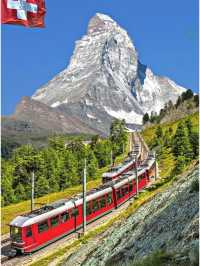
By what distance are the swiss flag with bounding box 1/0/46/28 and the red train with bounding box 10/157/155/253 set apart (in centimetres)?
2112

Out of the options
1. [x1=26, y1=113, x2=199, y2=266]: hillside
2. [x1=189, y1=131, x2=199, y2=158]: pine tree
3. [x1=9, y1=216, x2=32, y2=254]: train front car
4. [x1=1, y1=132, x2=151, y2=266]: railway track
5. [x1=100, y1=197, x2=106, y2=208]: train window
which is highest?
[x1=189, y1=131, x2=199, y2=158]: pine tree

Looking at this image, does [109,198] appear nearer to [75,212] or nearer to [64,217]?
[75,212]

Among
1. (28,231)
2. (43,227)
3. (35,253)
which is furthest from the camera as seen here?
(43,227)

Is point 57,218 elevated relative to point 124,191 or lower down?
lower down

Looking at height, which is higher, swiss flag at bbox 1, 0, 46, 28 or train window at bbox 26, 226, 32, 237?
swiss flag at bbox 1, 0, 46, 28

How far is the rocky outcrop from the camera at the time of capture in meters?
14.2

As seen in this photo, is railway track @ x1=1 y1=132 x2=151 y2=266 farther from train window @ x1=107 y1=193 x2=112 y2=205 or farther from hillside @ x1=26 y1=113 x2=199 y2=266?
hillside @ x1=26 y1=113 x2=199 y2=266

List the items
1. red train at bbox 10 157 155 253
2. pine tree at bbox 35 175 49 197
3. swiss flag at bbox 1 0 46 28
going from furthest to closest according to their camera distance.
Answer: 1. pine tree at bbox 35 175 49 197
2. red train at bbox 10 157 155 253
3. swiss flag at bbox 1 0 46 28

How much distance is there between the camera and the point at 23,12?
632 inches

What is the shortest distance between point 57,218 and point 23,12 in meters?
24.1

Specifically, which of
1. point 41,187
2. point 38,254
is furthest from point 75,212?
point 41,187

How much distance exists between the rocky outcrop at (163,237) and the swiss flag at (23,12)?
9066mm

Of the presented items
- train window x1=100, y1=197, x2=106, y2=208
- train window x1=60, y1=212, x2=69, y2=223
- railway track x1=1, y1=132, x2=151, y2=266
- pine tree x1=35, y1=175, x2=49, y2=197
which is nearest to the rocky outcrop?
railway track x1=1, y1=132, x2=151, y2=266

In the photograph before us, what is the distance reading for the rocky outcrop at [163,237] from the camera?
46.4 ft
